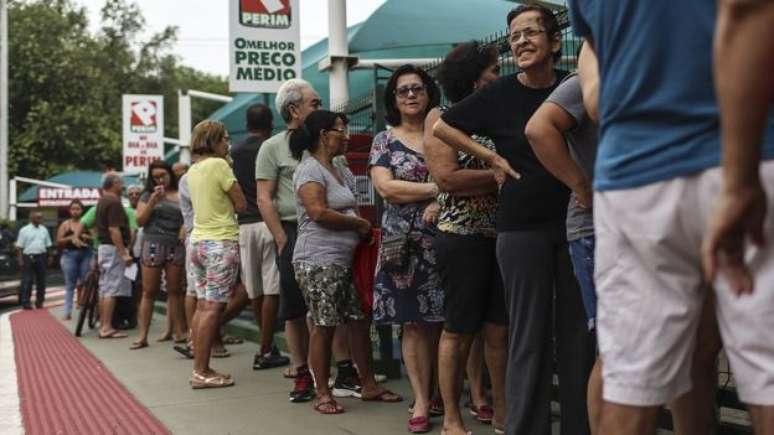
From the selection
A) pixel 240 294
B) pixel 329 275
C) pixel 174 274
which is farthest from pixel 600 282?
pixel 174 274

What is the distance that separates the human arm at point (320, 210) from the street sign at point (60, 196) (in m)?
28.5

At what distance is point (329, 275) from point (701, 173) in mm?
3696

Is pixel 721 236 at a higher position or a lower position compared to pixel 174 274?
higher

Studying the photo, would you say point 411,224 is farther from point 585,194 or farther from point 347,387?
point 585,194

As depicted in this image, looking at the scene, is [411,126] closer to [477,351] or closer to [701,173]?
[477,351]

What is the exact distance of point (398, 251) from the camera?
4.92m

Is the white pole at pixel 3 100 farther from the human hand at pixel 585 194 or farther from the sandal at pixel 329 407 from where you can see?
the human hand at pixel 585 194

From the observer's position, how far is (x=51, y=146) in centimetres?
4059

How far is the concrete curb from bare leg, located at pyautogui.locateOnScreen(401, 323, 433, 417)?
7.39ft

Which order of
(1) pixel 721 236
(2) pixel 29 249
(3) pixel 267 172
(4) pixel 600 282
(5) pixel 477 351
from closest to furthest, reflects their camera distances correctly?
(1) pixel 721 236 → (4) pixel 600 282 → (5) pixel 477 351 → (3) pixel 267 172 → (2) pixel 29 249

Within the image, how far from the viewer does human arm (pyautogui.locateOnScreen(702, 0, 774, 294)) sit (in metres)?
1.63

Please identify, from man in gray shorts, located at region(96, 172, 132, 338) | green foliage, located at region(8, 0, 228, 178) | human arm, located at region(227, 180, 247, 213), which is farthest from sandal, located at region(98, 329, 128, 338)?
green foliage, located at region(8, 0, 228, 178)

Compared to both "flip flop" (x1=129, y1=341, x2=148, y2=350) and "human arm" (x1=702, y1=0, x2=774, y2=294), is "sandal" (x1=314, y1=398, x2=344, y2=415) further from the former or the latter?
"flip flop" (x1=129, y1=341, x2=148, y2=350)

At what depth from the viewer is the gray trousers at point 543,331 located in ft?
12.2
